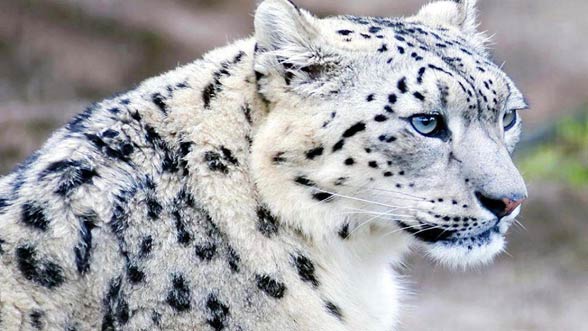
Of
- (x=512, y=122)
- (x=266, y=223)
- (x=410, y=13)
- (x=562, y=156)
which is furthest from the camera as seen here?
(x=410, y=13)

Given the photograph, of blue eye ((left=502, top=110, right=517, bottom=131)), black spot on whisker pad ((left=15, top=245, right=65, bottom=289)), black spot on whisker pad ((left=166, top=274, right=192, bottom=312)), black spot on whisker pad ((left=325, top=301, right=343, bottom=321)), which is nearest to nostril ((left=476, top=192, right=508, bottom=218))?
blue eye ((left=502, top=110, right=517, bottom=131))

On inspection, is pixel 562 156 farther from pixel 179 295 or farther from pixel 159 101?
pixel 179 295

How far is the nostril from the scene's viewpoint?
179 inches

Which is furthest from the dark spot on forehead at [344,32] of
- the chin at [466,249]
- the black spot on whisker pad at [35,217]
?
the black spot on whisker pad at [35,217]

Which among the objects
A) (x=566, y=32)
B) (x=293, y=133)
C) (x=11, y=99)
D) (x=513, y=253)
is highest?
(x=293, y=133)

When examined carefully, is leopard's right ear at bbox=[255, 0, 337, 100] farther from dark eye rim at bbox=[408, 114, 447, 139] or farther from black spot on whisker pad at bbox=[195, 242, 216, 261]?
black spot on whisker pad at bbox=[195, 242, 216, 261]

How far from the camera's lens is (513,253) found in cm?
970

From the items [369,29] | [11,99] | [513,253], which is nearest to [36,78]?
[11,99]

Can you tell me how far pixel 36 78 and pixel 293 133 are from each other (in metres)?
8.10

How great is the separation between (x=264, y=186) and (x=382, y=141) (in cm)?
52

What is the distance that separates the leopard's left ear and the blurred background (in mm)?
4226

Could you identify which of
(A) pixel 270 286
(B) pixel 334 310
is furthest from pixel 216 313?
(B) pixel 334 310

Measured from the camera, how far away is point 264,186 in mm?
4559

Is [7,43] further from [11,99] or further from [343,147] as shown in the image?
[343,147]
